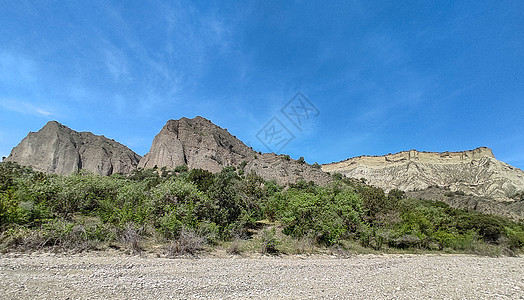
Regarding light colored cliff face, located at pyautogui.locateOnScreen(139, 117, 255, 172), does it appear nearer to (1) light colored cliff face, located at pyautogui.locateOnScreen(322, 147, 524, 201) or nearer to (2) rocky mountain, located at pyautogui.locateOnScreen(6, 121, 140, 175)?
(2) rocky mountain, located at pyautogui.locateOnScreen(6, 121, 140, 175)

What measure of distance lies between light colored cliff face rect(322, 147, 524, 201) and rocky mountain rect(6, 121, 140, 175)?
3602 inches

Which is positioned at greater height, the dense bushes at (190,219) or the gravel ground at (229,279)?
the dense bushes at (190,219)

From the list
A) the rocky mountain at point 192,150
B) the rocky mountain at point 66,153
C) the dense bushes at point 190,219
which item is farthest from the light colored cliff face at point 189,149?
the dense bushes at point 190,219

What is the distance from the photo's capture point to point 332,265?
1039 cm

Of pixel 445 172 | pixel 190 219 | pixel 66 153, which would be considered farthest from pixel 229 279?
pixel 445 172

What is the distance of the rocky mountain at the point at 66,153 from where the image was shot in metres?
70.4

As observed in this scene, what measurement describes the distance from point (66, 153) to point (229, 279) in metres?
87.0

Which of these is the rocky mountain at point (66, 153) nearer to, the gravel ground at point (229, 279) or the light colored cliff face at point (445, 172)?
the gravel ground at point (229, 279)

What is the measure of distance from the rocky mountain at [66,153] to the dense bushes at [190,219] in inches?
2631

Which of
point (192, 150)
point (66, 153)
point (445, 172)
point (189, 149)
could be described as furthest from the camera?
point (445, 172)

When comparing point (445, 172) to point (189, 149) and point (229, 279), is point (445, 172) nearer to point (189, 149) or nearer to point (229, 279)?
point (189, 149)

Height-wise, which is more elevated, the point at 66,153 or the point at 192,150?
the point at 66,153

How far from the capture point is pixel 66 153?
7306 centimetres

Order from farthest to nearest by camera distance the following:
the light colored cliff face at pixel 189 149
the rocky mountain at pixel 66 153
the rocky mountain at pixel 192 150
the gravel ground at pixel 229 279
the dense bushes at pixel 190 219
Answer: the rocky mountain at pixel 66 153
the light colored cliff face at pixel 189 149
the rocky mountain at pixel 192 150
the dense bushes at pixel 190 219
the gravel ground at pixel 229 279
